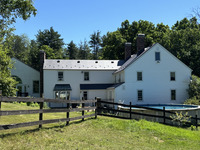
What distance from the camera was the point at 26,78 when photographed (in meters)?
35.4

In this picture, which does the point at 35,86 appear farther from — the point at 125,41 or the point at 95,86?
the point at 125,41

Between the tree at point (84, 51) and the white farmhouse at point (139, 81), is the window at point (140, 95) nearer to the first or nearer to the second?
the white farmhouse at point (139, 81)

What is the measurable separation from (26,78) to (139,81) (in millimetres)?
18646

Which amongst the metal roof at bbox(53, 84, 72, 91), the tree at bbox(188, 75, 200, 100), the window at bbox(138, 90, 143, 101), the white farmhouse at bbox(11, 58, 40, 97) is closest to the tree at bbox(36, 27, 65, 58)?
the white farmhouse at bbox(11, 58, 40, 97)

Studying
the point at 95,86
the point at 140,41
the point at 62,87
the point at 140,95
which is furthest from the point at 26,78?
the point at 140,41

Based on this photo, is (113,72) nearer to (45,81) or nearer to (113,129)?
(45,81)

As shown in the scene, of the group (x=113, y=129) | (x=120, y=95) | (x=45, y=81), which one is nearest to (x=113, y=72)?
A: (x=120, y=95)

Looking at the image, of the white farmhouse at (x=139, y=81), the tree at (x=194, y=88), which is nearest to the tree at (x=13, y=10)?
the white farmhouse at (x=139, y=81)

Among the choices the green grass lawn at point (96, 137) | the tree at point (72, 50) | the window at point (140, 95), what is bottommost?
the green grass lawn at point (96, 137)

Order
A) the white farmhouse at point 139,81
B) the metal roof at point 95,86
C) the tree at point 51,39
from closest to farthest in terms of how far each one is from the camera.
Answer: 1. the white farmhouse at point 139,81
2. the metal roof at point 95,86
3. the tree at point 51,39

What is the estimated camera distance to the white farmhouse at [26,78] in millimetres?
35250

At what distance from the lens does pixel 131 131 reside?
9359mm

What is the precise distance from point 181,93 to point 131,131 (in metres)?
22.7

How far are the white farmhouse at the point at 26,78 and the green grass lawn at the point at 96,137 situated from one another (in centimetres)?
2728
